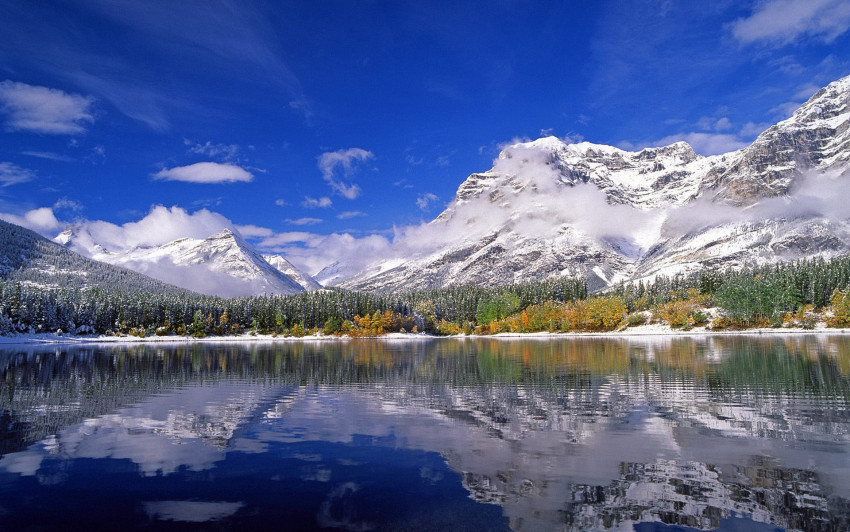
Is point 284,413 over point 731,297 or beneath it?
beneath

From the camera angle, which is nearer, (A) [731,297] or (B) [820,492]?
(B) [820,492]

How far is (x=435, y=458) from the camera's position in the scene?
2275cm

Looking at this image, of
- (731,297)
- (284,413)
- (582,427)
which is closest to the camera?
(582,427)

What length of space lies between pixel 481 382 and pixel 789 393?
26.5 metres

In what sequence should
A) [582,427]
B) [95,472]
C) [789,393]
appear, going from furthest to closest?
[789,393]
[582,427]
[95,472]

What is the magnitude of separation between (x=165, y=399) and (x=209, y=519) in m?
30.3

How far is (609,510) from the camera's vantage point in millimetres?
16344

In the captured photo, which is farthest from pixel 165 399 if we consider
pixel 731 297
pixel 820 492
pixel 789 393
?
pixel 731 297

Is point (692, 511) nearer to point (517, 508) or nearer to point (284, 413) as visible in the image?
point (517, 508)

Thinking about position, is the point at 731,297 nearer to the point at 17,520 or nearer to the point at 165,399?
the point at 165,399

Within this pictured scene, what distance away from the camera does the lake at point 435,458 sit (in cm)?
1605

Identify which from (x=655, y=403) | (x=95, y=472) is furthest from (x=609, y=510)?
(x=655, y=403)

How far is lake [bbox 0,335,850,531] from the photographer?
632 inches

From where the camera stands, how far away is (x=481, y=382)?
52156 millimetres
